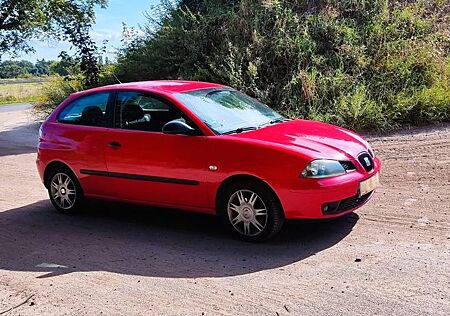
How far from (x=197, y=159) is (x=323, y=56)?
8.12 meters

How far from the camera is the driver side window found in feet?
19.9

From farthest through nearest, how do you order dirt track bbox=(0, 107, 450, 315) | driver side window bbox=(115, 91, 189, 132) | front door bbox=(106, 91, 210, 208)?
driver side window bbox=(115, 91, 189, 132)
front door bbox=(106, 91, 210, 208)
dirt track bbox=(0, 107, 450, 315)

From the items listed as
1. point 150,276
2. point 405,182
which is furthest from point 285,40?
point 150,276

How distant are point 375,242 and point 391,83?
7.59 metres

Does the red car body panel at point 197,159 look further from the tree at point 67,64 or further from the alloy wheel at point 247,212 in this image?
the tree at point 67,64

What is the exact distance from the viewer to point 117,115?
21.3 feet

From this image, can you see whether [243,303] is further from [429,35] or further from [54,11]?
[54,11]

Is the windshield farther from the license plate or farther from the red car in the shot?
the license plate

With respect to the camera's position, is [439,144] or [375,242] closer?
[375,242]

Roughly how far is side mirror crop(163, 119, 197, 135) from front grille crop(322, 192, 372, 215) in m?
1.62

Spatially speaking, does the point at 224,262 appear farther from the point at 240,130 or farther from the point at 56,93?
the point at 56,93

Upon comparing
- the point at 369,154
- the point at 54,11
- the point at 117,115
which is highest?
the point at 54,11

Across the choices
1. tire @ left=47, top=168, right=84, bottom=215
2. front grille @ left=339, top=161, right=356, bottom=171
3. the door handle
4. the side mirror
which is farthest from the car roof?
front grille @ left=339, top=161, right=356, bottom=171

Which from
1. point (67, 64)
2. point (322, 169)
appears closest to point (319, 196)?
point (322, 169)
